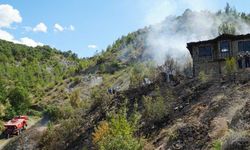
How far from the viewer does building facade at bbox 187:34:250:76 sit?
40734 millimetres

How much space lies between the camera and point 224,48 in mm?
41281

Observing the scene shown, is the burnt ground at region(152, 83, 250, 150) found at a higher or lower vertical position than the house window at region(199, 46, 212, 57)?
lower

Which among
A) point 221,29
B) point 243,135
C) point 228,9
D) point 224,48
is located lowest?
point 243,135

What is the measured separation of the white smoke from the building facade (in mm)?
28012

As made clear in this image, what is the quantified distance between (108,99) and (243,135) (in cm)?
2092

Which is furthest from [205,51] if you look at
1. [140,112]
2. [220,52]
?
[140,112]

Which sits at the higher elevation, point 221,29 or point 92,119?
point 221,29

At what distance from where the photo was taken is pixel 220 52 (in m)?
41.3

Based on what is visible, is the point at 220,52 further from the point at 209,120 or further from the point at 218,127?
the point at 218,127

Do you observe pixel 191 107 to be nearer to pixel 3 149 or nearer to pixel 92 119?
pixel 92 119

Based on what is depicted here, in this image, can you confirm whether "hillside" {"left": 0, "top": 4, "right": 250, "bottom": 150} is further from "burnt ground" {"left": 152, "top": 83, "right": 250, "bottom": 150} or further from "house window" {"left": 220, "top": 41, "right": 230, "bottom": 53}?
"house window" {"left": 220, "top": 41, "right": 230, "bottom": 53}

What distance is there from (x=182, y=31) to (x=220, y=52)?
2233 inches

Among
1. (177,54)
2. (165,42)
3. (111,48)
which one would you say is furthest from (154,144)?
(111,48)

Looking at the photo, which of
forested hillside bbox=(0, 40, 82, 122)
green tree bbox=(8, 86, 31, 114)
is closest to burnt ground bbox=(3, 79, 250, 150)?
green tree bbox=(8, 86, 31, 114)
